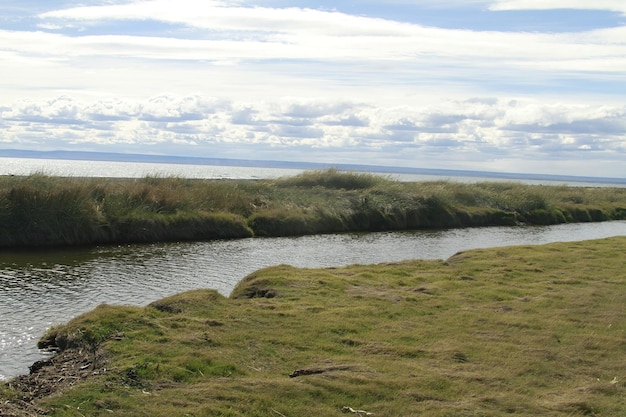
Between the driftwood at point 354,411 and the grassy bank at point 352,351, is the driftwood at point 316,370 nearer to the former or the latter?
the grassy bank at point 352,351

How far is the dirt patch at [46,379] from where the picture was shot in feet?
28.5

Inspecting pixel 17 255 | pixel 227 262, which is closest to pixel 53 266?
pixel 17 255

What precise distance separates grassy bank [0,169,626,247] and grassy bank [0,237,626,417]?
1632 centimetres

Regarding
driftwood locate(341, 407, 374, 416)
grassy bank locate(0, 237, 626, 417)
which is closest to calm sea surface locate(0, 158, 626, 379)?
grassy bank locate(0, 237, 626, 417)

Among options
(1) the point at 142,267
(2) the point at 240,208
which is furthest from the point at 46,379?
(2) the point at 240,208

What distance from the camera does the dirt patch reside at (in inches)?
342

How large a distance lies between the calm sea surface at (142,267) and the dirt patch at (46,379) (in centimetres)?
→ 97

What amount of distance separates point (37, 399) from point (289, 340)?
4.37 meters

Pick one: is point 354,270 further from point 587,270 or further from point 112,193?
point 112,193

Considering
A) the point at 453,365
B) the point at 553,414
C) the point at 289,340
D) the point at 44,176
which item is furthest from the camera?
the point at 44,176

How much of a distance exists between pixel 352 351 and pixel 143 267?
1454cm

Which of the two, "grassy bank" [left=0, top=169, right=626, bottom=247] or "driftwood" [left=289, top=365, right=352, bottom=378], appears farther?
"grassy bank" [left=0, top=169, right=626, bottom=247]

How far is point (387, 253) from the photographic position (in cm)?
3088

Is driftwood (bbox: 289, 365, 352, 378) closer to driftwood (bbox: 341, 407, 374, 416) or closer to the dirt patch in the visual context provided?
driftwood (bbox: 341, 407, 374, 416)
